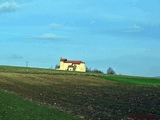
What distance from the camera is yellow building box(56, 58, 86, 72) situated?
169 m

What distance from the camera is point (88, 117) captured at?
20.5m

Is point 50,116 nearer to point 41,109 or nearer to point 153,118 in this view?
point 41,109

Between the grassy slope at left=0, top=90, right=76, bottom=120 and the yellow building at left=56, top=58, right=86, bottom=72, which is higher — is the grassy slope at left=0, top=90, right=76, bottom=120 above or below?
below

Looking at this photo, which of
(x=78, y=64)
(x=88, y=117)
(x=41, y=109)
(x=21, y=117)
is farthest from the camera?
(x=78, y=64)

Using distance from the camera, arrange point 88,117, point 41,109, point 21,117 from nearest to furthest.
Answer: point 21,117 → point 88,117 → point 41,109

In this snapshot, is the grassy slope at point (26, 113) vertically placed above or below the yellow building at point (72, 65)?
below

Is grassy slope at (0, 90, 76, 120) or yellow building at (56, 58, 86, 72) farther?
yellow building at (56, 58, 86, 72)

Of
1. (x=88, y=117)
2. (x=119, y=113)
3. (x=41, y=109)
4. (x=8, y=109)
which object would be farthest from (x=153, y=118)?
(x=8, y=109)

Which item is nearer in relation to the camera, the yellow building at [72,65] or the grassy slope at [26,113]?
the grassy slope at [26,113]

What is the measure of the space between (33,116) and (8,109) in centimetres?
253

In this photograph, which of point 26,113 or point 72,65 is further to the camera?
point 72,65

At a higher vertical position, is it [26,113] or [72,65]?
[72,65]

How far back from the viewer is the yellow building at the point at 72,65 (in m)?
169

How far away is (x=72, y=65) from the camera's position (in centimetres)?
17425
